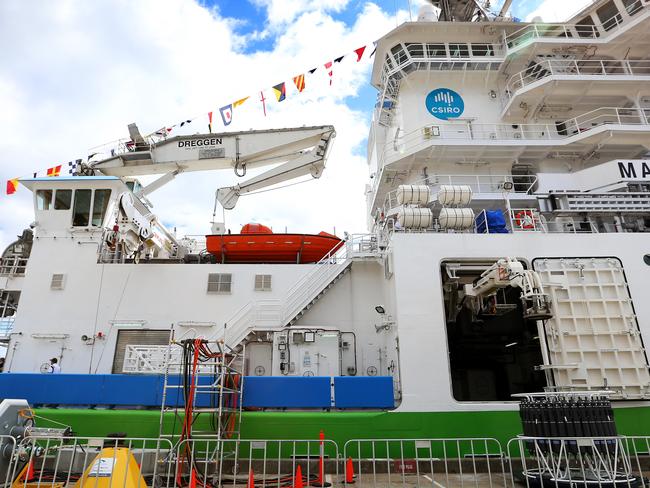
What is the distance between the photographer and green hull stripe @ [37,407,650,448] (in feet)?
29.4

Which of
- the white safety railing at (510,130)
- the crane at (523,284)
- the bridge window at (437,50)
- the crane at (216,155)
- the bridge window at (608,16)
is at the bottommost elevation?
the crane at (523,284)

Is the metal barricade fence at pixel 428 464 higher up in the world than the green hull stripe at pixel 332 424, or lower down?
lower down

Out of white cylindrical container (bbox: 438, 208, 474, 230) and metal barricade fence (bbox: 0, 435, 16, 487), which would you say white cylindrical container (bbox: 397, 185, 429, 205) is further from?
metal barricade fence (bbox: 0, 435, 16, 487)

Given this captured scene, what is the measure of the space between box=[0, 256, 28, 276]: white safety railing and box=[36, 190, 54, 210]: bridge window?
5.60 ft

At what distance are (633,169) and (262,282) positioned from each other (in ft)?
35.2

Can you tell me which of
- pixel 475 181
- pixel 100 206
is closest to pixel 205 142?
pixel 100 206

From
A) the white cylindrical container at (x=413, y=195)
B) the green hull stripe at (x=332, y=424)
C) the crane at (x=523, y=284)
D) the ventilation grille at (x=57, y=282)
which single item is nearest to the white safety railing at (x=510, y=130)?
the white cylindrical container at (x=413, y=195)

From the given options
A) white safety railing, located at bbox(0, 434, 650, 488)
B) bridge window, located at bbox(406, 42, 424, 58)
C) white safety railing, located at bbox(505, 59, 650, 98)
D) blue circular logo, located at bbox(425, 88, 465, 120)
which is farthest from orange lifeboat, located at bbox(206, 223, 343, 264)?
white safety railing, located at bbox(505, 59, 650, 98)

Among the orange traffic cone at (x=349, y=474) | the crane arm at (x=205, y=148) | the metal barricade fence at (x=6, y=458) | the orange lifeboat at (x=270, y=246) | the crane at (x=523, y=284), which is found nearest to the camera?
the metal barricade fence at (x=6, y=458)

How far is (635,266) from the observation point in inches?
416

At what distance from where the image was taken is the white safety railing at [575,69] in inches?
603

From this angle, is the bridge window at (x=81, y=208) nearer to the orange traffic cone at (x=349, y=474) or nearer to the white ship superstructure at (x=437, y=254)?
the white ship superstructure at (x=437, y=254)

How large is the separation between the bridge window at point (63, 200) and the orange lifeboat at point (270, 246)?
4.46 m

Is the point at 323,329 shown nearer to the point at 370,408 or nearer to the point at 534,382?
the point at 370,408
